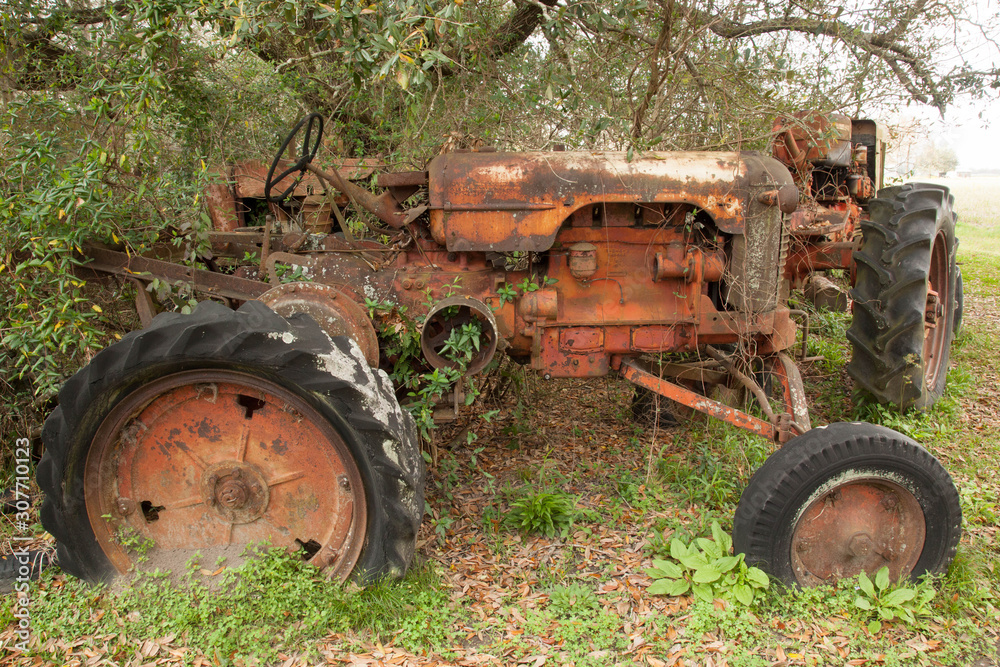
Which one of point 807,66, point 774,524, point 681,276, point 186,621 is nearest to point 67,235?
point 186,621

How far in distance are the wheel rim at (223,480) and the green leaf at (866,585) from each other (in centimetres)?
214

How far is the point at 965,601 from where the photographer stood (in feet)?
9.31

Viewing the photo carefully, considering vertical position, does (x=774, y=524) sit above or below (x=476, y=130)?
below

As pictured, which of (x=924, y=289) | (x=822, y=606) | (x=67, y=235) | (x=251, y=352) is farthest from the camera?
(x=924, y=289)

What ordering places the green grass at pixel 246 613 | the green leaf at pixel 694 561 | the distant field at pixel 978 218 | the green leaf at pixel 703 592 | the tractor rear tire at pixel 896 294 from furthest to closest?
the distant field at pixel 978 218 → the tractor rear tire at pixel 896 294 → the green leaf at pixel 694 561 → the green leaf at pixel 703 592 → the green grass at pixel 246 613

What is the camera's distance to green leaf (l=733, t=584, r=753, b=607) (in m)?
2.74

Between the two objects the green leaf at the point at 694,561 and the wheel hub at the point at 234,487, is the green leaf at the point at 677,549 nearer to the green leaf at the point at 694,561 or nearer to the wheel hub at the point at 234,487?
the green leaf at the point at 694,561

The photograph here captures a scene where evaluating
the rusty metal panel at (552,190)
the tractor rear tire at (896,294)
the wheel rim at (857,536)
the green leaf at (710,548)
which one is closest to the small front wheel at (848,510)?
the wheel rim at (857,536)

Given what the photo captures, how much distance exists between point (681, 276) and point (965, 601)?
6.36 ft

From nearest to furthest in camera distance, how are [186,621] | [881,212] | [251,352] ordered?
[251,352] < [186,621] < [881,212]

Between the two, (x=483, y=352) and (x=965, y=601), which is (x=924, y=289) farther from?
(x=483, y=352)

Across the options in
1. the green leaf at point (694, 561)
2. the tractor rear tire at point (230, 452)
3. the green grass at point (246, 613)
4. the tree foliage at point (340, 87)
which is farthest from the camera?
the tree foliage at point (340, 87)

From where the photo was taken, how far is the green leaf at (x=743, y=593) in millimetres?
2740

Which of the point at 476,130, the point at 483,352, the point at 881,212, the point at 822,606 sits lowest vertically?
the point at 822,606
